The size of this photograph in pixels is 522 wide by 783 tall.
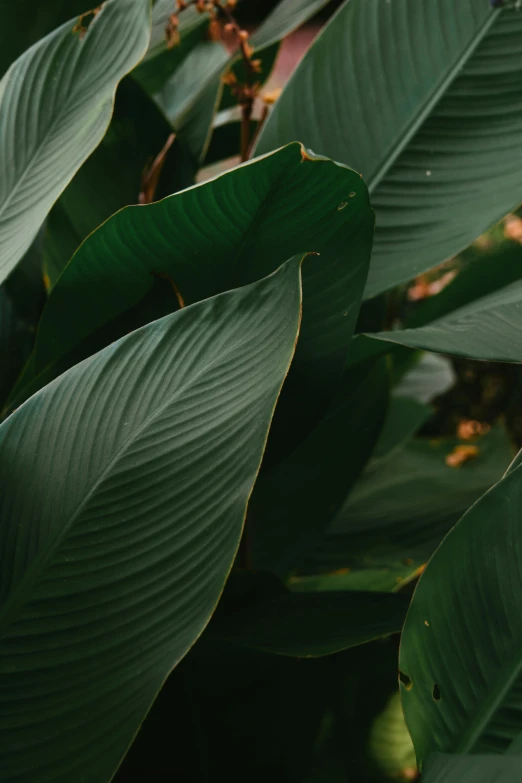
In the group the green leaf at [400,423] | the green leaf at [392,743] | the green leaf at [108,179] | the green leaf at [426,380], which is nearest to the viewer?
the green leaf at [108,179]

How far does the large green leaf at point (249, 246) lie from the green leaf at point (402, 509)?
362 millimetres

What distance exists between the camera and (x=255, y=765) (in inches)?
21.8

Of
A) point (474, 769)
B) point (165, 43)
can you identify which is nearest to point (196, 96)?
point (165, 43)

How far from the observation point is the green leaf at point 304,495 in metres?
0.66

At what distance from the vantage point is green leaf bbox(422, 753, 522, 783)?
285 mm

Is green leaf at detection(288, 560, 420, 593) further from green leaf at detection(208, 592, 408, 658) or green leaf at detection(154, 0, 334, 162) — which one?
green leaf at detection(154, 0, 334, 162)

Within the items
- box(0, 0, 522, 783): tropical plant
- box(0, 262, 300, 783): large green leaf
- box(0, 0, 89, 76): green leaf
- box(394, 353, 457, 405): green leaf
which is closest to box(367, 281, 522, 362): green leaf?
box(0, 0, 522, 783): tropical plant

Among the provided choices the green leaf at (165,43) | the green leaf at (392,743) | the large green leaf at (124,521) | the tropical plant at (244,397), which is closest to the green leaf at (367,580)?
the tropical plant at (244,397)

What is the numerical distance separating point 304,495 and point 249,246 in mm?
288

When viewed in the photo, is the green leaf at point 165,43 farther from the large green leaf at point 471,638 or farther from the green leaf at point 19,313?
the large green leaf at point 471,638

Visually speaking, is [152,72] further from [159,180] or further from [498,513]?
[498,513]

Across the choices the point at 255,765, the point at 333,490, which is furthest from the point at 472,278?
the point at 255,765

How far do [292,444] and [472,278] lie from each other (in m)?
0.32

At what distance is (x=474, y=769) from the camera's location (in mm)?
304
